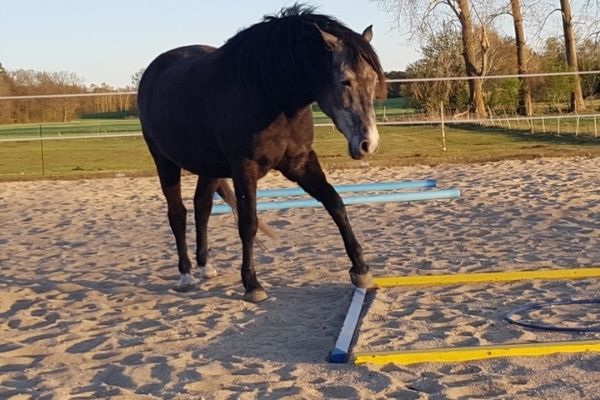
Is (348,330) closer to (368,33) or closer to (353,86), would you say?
(353,86)

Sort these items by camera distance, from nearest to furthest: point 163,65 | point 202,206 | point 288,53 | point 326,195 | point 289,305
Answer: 1. point 288,53
2. point 289,305
3. point 326,195
4. point 202,206
5. point 163,65

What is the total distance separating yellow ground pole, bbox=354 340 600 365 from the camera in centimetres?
354

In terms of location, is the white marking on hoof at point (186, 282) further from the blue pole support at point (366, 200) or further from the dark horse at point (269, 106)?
the blue pole support at point (366, 200)

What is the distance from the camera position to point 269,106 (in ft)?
15.7

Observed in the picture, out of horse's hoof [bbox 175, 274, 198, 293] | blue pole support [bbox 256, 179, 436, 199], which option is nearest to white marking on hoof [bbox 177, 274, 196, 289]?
horse's hoof [bbox 175, 274, 198, 293]

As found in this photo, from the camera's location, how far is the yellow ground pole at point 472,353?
3543 millimetres

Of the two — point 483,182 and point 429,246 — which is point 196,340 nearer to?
point 429,246

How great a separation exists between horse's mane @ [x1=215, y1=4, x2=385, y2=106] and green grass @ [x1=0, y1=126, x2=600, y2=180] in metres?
9.59

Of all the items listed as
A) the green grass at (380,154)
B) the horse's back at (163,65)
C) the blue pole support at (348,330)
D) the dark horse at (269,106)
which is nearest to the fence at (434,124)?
the green grass at (380,154)

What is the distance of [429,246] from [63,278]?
2.90 meters

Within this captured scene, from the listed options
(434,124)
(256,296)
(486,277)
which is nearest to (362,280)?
(256,296)

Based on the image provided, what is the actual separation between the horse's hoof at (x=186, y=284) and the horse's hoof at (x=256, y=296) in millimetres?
626

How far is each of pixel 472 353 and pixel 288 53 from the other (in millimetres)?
2063

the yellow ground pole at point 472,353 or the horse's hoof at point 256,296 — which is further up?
the horse's hoof at point 256,296
